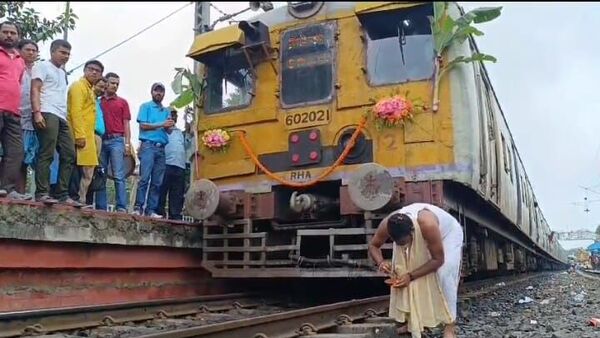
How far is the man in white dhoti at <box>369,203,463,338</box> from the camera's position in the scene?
3641 millimetres

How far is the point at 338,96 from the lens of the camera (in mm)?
6141

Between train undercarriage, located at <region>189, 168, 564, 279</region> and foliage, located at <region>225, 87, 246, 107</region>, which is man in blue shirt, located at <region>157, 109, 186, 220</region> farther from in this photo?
train undercarriage, located at <region>189, 168, 564, 279</region>

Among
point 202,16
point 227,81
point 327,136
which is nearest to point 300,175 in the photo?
point 327,136

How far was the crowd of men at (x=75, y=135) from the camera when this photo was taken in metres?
5.11

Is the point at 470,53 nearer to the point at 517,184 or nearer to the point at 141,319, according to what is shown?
the point at 141,319

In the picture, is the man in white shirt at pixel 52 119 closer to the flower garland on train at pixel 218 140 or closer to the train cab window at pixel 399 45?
the flower garland on train at pixel 218 140

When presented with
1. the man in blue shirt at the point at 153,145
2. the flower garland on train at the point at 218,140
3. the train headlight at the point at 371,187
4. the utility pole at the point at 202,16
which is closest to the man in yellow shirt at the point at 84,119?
the man in blue shirt at the point at 153,145

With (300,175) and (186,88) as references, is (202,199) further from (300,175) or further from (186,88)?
(186,88)

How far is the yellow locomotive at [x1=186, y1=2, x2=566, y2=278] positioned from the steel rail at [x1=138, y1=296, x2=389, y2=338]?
3.10 ft

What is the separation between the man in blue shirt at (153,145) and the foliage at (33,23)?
1953 mm

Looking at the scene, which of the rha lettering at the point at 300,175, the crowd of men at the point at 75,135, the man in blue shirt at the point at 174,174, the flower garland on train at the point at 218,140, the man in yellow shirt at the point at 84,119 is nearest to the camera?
the crowd of men at the point at 75,135

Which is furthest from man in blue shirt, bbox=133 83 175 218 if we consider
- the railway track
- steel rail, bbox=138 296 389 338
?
steel rail, bbox=138 296 389 338

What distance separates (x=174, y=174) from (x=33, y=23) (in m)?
3.20

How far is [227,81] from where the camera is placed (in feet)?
22.7
